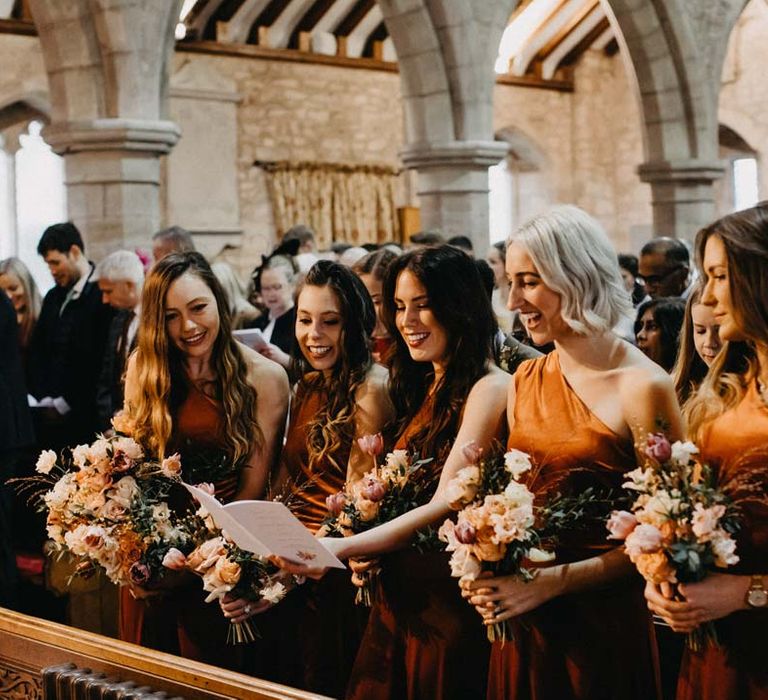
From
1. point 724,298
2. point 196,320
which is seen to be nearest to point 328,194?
point 196,320

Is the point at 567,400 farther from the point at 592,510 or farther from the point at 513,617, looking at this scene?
the point at 513,617

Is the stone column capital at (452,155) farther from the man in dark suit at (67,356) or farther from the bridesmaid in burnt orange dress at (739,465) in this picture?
the bridesmaid in burnt orange dress at (739,465)

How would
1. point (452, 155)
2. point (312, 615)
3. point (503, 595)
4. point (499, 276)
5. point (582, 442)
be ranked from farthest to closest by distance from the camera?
point (452, 155) → point (499, 276) → point (312, 615) → point (582, 442) → point (503, 595)

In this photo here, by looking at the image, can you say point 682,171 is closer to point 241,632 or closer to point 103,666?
point 241,632

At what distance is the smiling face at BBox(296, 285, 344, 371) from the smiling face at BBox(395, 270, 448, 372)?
1.22 feet

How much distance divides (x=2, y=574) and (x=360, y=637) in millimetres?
2304

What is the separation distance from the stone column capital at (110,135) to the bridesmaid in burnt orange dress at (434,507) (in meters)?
4.65

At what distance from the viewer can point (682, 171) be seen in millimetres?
10719

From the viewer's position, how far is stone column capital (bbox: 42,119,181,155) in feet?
23.7

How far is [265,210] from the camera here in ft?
53.5

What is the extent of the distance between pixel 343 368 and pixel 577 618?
972 mm

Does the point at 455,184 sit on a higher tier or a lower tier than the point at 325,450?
higher

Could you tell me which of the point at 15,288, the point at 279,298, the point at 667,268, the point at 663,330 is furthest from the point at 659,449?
the point at 15,288

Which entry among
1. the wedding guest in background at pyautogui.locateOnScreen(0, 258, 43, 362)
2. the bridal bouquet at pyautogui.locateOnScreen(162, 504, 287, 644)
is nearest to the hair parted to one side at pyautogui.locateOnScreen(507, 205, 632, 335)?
the bridal bouquet at pyautogui.locateOnScreen(162, 504, 287, 644)
